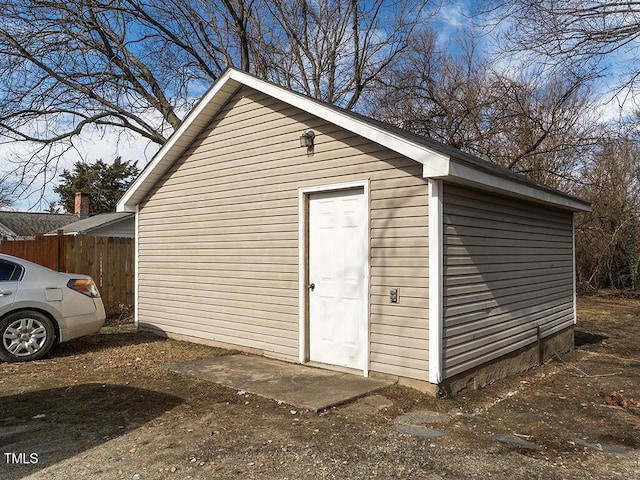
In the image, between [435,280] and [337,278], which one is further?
[337,278]

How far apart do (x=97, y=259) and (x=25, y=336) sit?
4378mm

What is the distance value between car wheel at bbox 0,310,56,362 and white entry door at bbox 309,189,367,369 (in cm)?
364

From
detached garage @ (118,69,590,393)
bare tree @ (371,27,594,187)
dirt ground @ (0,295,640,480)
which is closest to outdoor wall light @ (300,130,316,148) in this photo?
detached garage @ (118,69,590,393)

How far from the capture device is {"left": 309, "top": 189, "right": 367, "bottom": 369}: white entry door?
5762 mm

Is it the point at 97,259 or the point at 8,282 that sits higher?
the point at 97,259

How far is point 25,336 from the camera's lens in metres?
6.54

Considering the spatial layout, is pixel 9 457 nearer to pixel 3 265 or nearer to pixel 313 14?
pixel 3 265

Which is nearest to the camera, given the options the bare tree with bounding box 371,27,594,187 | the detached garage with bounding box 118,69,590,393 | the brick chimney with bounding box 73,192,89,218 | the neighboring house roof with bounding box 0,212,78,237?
the detached garage with bounding box 118,69,590,393

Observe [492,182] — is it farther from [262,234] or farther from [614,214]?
[614,214]

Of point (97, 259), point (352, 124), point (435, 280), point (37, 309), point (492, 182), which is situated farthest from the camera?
point (97, 259)

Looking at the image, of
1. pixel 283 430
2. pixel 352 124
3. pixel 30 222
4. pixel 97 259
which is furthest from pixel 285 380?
pixel 30 222

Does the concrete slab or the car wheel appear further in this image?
the car wheel

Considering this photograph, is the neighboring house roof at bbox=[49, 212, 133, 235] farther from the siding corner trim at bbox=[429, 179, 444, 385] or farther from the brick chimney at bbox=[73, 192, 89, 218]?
the siding corner trim at bbox=[429, 179, 444, 385]

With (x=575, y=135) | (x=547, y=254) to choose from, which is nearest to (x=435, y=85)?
(x=575, y=135)
